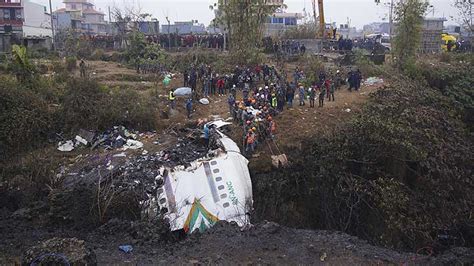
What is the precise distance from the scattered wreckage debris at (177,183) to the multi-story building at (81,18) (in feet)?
110

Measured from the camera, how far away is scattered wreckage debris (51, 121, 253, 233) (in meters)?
11.2

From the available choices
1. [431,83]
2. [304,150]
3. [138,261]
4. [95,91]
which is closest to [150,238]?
[138,261]

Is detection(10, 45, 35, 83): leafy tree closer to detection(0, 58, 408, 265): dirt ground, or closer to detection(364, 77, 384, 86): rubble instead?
detection(0, 58, 408, 265): dirt ground

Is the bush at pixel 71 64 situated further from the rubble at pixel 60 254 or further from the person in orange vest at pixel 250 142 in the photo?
the rubble at pixel 60 254

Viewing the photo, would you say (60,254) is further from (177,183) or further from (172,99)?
(172,99)

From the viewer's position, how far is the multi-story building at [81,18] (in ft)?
176

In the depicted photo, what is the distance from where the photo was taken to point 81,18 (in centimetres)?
6431

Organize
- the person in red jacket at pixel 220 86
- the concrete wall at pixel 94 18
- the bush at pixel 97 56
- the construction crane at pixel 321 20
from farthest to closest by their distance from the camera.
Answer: the concrete wall at pixel 94 18
the bush at pixel 97 56
the construction crane at pixel 321 20
the person in red jacket at pixel 220 86

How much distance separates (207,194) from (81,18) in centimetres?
6035

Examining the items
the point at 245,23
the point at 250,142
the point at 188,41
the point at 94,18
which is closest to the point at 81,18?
the point at 94,18

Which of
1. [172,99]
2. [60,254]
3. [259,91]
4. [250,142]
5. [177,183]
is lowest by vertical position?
[177,183]

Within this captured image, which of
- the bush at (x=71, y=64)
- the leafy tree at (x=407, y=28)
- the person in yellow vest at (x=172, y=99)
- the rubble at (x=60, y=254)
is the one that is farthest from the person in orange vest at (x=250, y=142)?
the bush at (x=71, y=64)

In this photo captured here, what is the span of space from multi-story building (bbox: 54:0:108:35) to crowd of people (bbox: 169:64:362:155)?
27.4m

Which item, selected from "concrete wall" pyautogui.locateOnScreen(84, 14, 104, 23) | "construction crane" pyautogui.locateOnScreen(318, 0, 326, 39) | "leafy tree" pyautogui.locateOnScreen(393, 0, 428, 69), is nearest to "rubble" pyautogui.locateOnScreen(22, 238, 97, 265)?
"leafy tree" pyautogui.locateOnScreen(393, 0, 428, 69)
